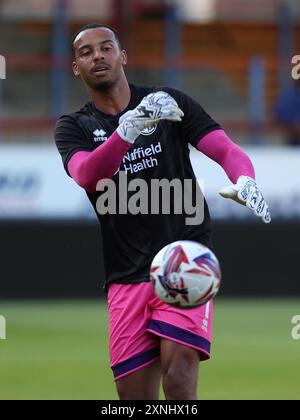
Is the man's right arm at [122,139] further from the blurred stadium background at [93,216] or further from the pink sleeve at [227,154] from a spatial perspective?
the blurred stadium background at [93,216]

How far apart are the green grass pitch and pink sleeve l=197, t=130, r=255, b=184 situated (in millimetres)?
3321

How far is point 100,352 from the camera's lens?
12.7 m

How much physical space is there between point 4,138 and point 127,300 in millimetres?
12511

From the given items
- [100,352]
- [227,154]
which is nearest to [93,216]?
[100,352]

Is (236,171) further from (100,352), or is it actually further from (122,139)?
(100,352)

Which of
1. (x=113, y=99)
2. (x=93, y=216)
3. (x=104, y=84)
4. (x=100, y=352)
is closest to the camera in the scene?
(x=104, y=84)

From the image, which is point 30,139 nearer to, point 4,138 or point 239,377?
point 4,138

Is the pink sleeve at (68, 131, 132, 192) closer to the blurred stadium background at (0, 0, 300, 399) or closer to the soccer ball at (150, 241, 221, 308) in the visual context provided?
the soccer ball at (150, 241, 221, 308)

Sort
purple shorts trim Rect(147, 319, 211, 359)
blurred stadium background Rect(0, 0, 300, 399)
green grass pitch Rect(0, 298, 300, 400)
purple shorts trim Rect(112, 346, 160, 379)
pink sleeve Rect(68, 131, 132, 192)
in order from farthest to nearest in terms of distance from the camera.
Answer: blurred stadium background Rect(0, 0, 300, 399)
green grass pitch Rect(0, 298, 300, 400)
purple shorts trim Rect(112, 346, 160, 379)
purple shorts trim Rect(147, 319, 211, 359)
pink sleeve Rect(68, 131, 132, 192)

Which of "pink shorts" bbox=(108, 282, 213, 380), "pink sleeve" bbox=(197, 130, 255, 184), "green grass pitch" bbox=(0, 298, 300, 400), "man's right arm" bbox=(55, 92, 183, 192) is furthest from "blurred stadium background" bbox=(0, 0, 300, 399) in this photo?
"man's right arm" bbox=(55, 92, 183, 192)

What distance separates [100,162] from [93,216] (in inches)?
435

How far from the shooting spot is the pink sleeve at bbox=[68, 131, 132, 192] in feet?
20.7

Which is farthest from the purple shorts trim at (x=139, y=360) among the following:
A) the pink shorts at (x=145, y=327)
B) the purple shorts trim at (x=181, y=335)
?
the purple shorts trim at (x=181, y=335)
